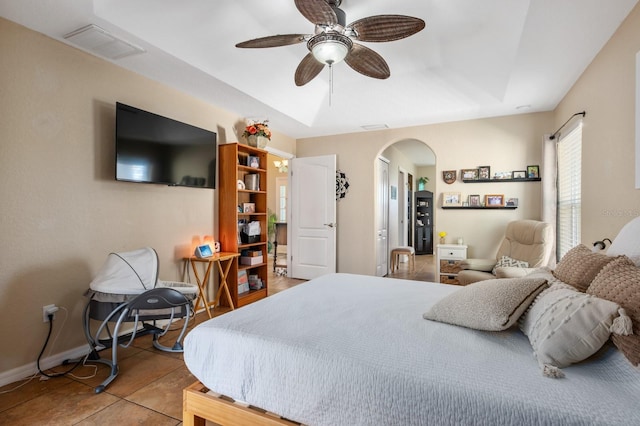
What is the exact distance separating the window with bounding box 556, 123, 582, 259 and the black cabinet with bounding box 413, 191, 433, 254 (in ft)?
17.9

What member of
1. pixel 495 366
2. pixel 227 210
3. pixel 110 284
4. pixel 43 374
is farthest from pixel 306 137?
pixel 495 366

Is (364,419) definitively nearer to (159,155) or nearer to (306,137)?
(159,155)

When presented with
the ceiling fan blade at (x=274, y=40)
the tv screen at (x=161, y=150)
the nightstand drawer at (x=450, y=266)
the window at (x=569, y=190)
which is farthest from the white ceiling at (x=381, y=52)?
the nightstand drawer at (x=450, y=266)

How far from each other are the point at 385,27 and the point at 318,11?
0.43 metres

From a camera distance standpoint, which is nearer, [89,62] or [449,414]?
[449,414]

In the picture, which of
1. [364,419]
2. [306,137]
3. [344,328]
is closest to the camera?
[364,419]

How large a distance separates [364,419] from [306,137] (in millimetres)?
4948

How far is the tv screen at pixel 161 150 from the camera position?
9.13 feet

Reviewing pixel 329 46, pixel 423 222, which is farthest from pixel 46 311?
pixel 423 222

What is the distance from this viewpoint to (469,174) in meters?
→ 4.48

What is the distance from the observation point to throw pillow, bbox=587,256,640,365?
3.26ft

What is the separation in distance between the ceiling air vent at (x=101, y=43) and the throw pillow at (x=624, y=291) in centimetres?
327

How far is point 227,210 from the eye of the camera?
3.98m

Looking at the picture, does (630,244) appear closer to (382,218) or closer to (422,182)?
(382,218)
